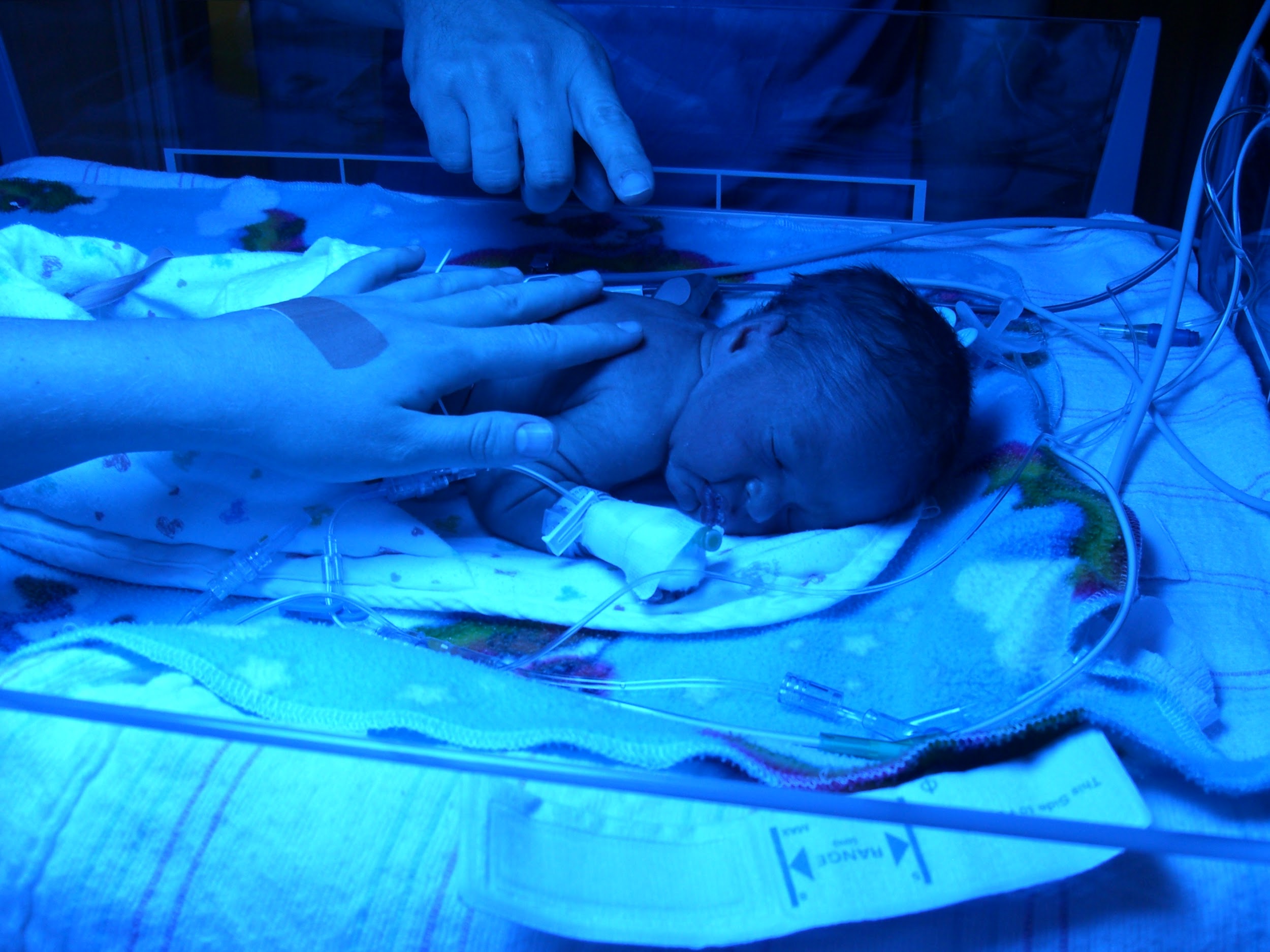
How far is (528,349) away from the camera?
0.88 metres

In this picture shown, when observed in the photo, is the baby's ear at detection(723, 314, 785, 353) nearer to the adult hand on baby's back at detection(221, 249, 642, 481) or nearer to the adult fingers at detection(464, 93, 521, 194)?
the adult hand on baby's back at detection(221, 249, 642, 481)

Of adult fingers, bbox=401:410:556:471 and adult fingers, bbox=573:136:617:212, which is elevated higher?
adult fingers, bbox=573:136:617:212

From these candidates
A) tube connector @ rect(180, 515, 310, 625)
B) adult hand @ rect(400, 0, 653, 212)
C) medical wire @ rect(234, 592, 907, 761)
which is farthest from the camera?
adult hand @ rect(400, 0, 653, 212)

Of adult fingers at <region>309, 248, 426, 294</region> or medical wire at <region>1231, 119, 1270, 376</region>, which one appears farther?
medical wire at <region>1231, 119, 1270, 376</region>

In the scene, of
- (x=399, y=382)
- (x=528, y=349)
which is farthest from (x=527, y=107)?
(x=399, y=382)

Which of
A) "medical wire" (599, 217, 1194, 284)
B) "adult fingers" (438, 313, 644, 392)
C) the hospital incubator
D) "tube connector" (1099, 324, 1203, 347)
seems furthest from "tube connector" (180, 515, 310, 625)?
"tube connector" (1099, 324, 1203, 347)

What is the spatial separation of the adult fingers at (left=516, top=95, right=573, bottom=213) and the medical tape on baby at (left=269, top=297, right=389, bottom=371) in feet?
1.21

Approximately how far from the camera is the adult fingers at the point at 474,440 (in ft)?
2.57

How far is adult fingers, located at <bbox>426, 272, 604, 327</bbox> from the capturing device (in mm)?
880

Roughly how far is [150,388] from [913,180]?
1210mm

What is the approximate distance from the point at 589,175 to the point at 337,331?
0.48 metres

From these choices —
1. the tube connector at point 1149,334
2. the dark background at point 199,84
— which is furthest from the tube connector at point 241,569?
the tube connector at point 1149,334

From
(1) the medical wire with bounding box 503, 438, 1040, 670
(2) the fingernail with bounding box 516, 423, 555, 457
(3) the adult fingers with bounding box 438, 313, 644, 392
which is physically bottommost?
(1) the medical wire with bounding box 503, 438, 1040, 670

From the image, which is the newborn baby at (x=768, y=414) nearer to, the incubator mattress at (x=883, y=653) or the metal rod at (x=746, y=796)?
the incubator mattress at (x=883, y=653)
